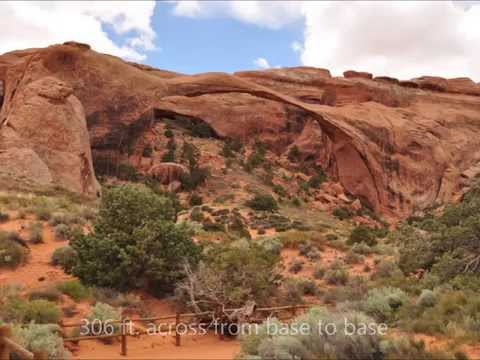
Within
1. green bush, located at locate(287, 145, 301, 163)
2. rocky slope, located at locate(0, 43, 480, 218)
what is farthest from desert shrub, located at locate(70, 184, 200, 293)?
green bush, located at locate(287, 145, 301, 163)

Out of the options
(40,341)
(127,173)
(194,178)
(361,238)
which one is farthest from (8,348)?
(194,178)

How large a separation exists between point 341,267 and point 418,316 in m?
7.03

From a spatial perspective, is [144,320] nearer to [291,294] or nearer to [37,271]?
[37,271]

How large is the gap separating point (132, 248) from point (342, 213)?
66.6ft

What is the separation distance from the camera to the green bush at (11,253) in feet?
38.0

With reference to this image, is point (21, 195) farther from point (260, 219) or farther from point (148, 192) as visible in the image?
point (260, 219)

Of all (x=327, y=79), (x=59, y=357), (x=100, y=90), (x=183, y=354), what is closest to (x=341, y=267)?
(x=183, y=354)

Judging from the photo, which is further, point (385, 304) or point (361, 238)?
point (361, 238)

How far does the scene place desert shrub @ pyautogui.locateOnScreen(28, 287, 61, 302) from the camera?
9580 millimetres

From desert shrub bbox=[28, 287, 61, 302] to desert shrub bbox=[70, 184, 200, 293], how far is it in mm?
1073

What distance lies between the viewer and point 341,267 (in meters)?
14.8

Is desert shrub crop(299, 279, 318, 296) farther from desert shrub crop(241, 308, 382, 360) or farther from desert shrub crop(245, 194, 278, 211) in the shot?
desert shrub crop(245, 194, 278, 211)

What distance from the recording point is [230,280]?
10617 millimetres

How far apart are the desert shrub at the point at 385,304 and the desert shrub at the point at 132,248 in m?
3.97
